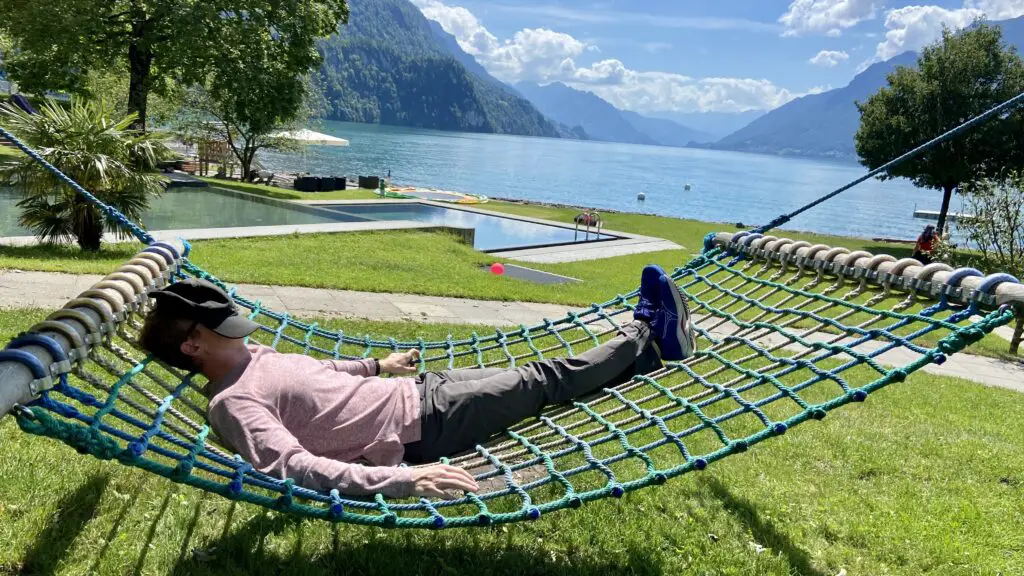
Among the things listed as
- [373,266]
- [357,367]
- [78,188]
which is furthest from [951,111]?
[78,188]

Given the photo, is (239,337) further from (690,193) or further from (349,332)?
(690,193)

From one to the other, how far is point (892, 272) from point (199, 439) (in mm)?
2696

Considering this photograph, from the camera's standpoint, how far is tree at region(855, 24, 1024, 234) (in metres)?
19.4

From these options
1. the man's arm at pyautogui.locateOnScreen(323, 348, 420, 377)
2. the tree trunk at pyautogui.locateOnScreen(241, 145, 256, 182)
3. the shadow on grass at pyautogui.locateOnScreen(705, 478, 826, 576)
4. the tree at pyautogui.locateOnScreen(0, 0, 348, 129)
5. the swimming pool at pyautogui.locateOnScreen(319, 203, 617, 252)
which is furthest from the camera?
the tree trunk at pyautogui.locateOnScreen(241, 145, 256, 182)

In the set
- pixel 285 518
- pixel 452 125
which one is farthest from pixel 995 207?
pixel 452 125

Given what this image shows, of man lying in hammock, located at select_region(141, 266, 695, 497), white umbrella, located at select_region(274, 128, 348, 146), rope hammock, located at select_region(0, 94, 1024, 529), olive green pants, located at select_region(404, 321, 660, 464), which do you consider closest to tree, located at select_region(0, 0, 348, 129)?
white umbrella, located at select_region(274, 128, 348, 146)

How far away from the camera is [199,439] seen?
6.41 feet

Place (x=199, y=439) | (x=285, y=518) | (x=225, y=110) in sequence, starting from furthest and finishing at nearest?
(x=225, y=110), (x=285, y=518), (x=199, y=439)

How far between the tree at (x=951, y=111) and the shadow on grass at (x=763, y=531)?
18674 millimetres

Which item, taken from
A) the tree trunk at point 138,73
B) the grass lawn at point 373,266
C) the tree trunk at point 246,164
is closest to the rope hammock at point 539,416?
the grass lawn at point 373,266

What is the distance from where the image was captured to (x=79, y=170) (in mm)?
6918

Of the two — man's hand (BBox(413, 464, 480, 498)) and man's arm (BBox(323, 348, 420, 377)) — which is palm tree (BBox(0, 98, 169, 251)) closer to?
man's arm (BBox(323, 348, 420, 377))

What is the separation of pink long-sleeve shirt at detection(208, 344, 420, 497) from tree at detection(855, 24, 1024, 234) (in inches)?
781

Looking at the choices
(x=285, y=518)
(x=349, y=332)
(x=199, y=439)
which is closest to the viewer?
(x=199, y=439)
